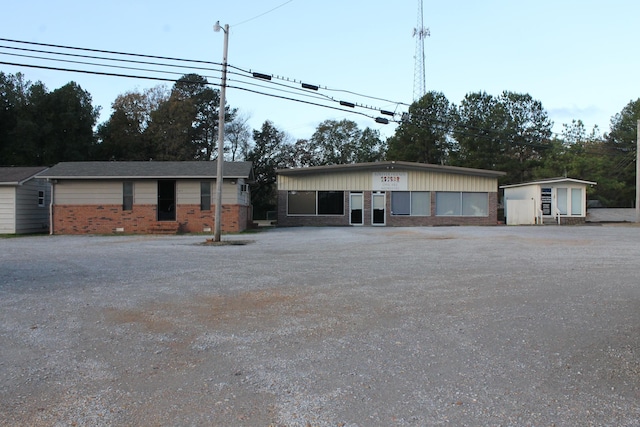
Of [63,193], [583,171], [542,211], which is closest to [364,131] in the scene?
[583,171]

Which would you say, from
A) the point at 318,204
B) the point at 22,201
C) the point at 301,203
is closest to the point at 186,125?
the point at 301,203

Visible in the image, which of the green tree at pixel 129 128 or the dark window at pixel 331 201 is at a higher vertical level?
the green tree at pixel 129 128

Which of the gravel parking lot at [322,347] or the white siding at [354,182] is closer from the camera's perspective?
the gravel parking lot at [322,347]

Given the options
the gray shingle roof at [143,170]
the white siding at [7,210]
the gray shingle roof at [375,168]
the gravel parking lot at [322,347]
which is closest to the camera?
the gravel parking lot at [322,347]

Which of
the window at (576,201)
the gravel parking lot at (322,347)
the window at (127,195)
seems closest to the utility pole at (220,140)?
the gravel parking lot at (322,347)

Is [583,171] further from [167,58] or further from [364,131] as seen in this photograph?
[167,58]

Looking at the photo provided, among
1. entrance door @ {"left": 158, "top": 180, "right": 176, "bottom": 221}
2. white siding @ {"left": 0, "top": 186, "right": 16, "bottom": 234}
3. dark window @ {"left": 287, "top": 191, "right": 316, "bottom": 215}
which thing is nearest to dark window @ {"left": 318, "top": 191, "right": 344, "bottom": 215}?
dark window @ {"left": 287, "top": 191, "right": 316, "bottom": 215}

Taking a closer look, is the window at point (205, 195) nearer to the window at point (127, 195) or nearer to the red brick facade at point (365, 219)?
the window at point (127, 195)

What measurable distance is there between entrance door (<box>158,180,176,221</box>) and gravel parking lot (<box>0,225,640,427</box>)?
46.1ft

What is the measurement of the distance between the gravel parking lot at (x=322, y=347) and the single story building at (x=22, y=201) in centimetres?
1588

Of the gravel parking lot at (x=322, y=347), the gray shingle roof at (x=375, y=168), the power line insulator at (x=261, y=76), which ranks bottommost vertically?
the gravel parking lot at (x=322, y=347)

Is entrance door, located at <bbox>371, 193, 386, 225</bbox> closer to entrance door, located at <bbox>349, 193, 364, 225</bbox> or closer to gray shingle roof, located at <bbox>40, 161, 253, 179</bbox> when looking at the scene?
entrance door, located at <bbox>349, 193, 364, 225</bbox>

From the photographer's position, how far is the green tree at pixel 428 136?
144 ft

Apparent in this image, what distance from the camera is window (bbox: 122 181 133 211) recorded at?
74.1ft
